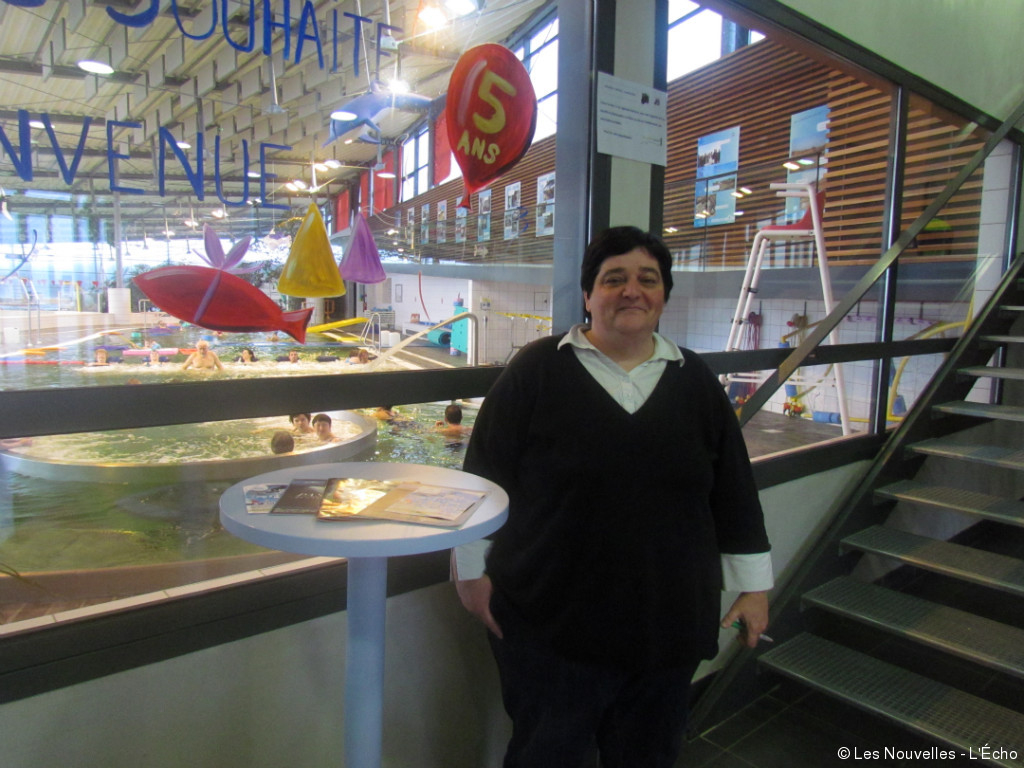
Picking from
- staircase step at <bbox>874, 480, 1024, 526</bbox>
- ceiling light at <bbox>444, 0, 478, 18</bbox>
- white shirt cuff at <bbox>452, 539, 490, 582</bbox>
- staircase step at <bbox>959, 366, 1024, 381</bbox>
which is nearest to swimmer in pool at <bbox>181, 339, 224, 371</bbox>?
white shirt cuff at <bbox>452, 539, 490, 582</bbox>

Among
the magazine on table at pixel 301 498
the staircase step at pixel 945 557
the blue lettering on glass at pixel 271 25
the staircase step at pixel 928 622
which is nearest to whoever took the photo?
the magazine on table at pixel 301 498

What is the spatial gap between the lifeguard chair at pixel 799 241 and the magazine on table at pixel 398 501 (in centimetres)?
286

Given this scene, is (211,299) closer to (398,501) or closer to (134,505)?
(398,501)

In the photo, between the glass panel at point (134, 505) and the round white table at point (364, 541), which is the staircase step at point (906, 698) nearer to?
the glass panel at point (134, 505)

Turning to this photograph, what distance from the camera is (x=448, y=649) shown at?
190cm

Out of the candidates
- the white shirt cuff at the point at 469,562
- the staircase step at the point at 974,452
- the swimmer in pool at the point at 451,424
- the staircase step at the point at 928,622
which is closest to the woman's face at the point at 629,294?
the white shirt cuff at the point at 469,562

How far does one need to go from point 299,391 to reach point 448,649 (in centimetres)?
91

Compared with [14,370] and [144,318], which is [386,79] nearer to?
[144,318]

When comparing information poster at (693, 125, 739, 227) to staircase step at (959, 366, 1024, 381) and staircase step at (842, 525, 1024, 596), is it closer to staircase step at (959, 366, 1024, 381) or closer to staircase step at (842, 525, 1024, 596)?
staircase step at (959, 366, 1024, 381)

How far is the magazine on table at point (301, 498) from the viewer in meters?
1.09

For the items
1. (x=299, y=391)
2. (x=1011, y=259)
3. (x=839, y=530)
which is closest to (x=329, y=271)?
(x=299, y=391)

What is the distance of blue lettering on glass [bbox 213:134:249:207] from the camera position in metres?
1.52

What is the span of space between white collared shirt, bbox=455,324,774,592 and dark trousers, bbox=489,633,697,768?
0.22m

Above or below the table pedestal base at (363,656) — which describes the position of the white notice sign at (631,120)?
above
